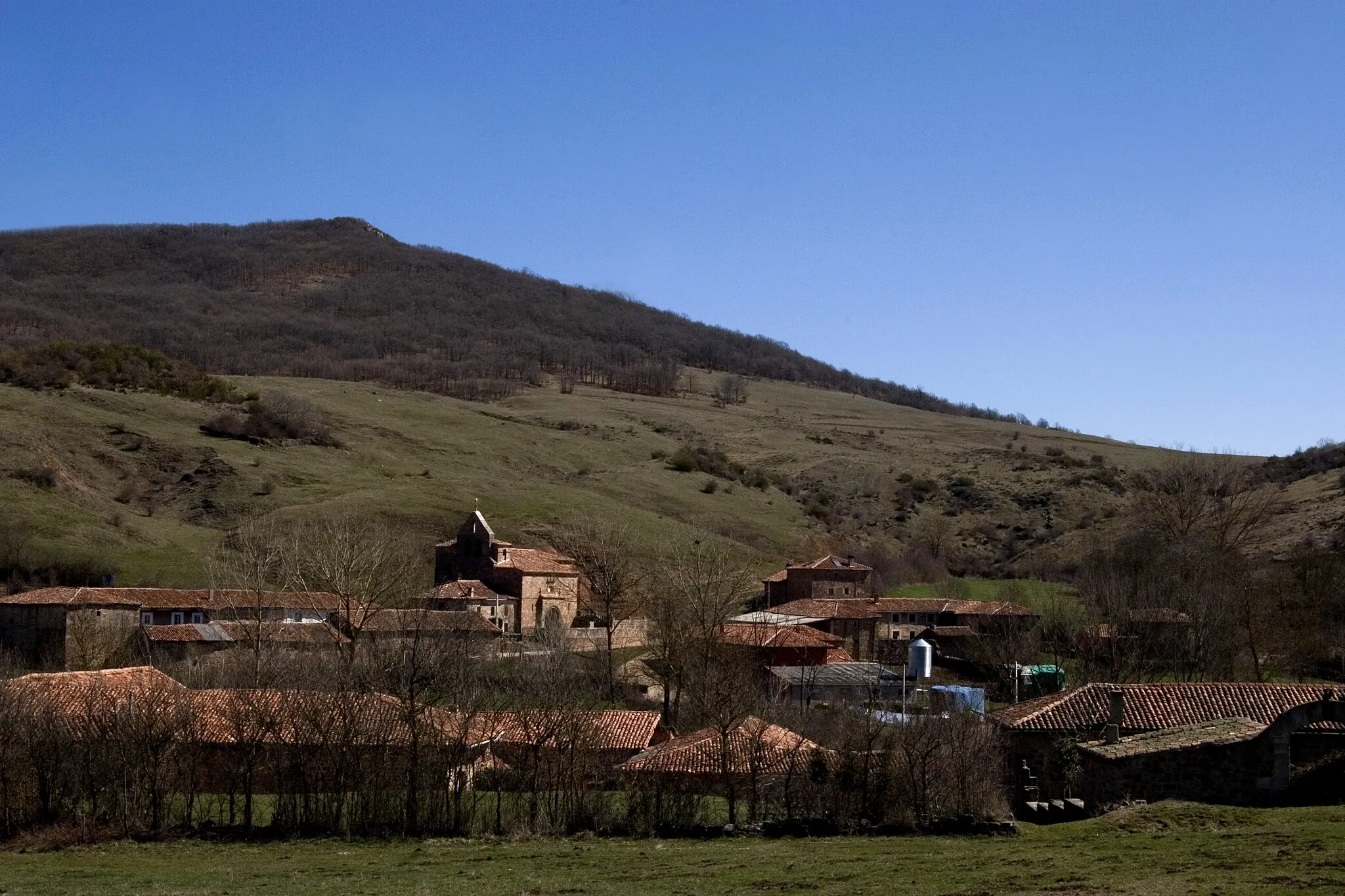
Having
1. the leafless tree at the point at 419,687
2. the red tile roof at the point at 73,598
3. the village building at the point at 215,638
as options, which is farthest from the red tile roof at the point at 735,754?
the red tile roof at the point at 73,598

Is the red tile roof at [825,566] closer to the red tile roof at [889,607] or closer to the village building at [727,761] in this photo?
the red tile roof at [889,607]

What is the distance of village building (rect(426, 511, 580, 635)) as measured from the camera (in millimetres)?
68750

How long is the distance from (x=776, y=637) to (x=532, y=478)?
50.4 m

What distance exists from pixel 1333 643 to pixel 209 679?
148ft

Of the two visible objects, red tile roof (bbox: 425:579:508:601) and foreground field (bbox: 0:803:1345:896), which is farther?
red tile roof (bbox: 425:579:508:601)

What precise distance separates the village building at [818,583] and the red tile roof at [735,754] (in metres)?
47.5

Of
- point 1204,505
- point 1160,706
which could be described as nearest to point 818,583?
point 1204,505

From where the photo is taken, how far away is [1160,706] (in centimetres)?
3250

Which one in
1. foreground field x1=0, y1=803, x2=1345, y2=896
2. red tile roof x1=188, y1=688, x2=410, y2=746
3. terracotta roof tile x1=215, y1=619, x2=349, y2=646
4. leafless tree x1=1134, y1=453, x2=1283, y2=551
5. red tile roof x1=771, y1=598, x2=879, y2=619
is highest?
leafless tree x1=1134, y1=453, x2=1283, y2=551

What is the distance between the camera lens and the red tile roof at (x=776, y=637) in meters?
56.8

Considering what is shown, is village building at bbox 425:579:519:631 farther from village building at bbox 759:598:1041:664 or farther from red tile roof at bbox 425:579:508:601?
village building at bbox 759:598:1041:664

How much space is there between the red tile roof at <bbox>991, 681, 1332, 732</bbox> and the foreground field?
28.4ft

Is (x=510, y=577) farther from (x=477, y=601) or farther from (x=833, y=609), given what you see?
(x=833, y=609)

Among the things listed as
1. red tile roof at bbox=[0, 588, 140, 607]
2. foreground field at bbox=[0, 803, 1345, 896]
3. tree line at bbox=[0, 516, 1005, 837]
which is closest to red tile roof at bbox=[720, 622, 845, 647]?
tree line at bbox=[0, 516, 1005, 837]
